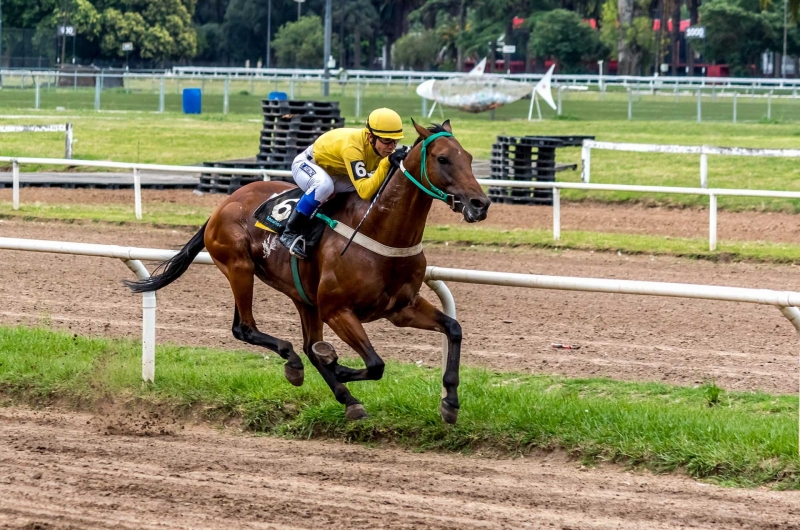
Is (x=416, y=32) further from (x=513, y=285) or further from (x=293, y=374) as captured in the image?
(x=513, y=285)

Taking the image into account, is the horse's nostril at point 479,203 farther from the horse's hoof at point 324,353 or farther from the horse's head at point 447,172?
the horse's hoof at point 324,353

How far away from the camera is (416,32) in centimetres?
7906

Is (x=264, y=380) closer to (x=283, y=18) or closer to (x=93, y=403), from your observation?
(x=93, y=403)

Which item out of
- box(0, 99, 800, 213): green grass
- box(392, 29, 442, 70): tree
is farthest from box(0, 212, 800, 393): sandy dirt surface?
box(392, 29, 442, 70): tree

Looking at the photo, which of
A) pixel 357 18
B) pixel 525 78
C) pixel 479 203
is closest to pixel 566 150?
pixel 479 203

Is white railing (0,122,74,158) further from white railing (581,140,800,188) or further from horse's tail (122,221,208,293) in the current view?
horse's tail (122,221,208,293)

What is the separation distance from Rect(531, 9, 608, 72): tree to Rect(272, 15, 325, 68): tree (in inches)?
536

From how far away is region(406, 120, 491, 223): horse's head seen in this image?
545cm

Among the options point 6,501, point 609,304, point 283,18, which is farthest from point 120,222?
point 283,18

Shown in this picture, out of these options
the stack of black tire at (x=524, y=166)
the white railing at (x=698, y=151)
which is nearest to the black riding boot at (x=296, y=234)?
the white railing at (x=698, y=151)

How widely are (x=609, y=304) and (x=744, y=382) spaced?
2.79m

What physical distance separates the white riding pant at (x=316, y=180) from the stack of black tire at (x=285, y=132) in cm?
1215

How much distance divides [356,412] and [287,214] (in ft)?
3.90

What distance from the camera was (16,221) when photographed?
50.0 feet
